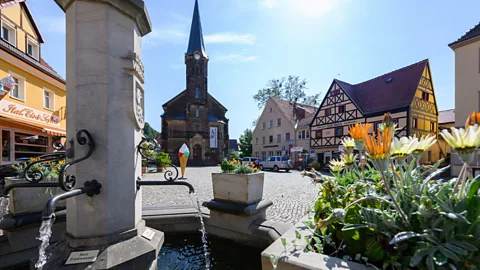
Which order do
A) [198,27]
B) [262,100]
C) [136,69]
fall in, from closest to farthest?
[136,69] → [198,27] → [262,100]

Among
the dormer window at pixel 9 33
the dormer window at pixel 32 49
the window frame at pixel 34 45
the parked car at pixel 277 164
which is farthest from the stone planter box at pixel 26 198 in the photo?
the parked car at pixel 277 164

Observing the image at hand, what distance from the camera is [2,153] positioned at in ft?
29.8

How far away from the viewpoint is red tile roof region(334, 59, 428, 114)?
19109mm

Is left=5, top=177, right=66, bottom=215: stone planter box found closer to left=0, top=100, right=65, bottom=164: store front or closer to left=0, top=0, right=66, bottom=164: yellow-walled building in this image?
left=0, top=100, right=65, bottom=164: store front

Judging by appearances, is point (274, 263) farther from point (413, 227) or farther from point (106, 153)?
point (106, 153)

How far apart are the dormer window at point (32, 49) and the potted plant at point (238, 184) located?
1318cm

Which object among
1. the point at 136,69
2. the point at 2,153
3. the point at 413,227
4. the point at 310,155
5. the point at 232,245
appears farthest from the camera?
the point at 310,155

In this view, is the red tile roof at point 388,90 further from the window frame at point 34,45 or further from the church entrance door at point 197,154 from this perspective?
the window frame at point 34,45

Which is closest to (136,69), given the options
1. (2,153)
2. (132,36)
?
(132,36)

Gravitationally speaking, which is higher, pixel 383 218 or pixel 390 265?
pixel 383 218

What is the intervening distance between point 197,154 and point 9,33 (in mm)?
22719

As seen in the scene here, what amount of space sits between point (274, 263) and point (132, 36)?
7.04ft

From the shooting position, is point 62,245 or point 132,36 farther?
point 132,36

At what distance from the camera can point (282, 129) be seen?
30531 millimetres
